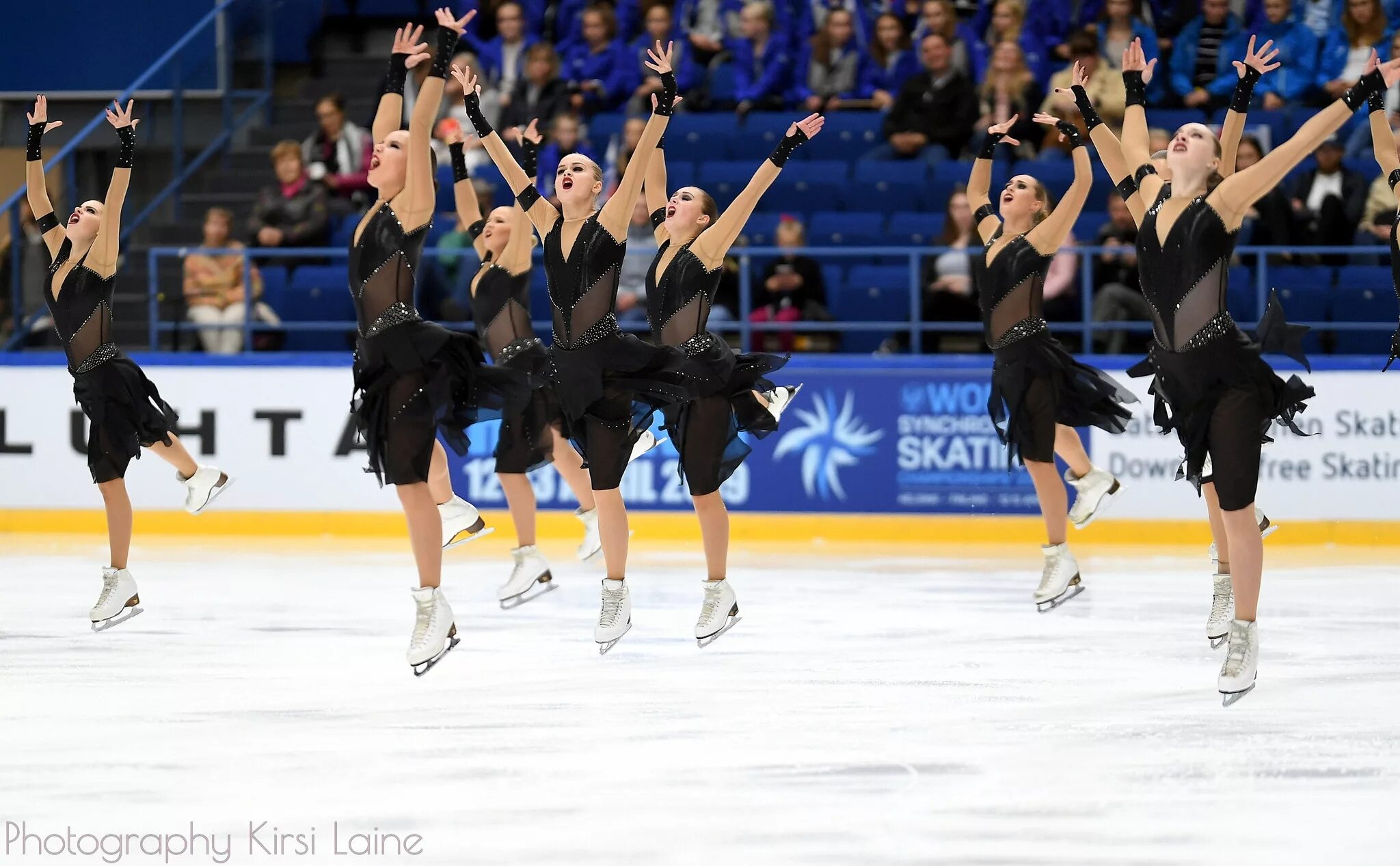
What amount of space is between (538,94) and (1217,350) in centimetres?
777

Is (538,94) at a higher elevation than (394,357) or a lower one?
higher

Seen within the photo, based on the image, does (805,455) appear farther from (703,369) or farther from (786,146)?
(786,146)

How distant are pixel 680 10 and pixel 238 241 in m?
3.52

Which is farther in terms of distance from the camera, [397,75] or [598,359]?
[598,359]

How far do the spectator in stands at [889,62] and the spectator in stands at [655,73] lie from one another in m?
1.21

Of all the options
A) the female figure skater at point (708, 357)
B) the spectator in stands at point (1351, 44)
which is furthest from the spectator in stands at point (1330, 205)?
the female figure skater at point (708, 357)

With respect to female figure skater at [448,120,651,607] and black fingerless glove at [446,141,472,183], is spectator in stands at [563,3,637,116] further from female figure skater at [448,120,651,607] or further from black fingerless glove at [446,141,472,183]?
black fingerless glove at [446,141,472,183]

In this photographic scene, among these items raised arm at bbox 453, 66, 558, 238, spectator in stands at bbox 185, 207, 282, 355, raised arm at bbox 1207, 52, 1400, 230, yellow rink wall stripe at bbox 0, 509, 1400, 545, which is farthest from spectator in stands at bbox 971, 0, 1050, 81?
raised arm at bbox 1207, 52, 1400, 230

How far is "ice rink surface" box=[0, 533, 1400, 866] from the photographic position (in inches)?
139

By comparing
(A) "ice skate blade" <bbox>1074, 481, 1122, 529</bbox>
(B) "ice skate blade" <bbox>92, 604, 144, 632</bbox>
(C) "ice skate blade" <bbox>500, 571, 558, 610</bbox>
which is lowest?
Result: (C) "ice skate blade" <bbox>500, 571, 558, 610</bbox>

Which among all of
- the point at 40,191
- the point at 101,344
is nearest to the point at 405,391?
the point at 101,344

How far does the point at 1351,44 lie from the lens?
11.3 meters

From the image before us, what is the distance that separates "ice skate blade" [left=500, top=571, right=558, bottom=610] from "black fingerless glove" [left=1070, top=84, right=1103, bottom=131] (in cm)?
288

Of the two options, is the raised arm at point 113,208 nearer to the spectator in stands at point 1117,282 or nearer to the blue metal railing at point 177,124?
the blue metal railing at point 177,124
